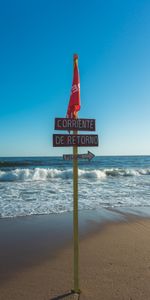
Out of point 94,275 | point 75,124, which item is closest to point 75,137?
point 75,124

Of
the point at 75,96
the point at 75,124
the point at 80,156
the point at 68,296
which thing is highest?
the point at 75,96

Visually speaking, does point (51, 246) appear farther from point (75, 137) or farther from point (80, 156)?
point (75, 137)

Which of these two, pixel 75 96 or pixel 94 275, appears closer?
pixel 75 96

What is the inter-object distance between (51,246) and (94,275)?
5.65ft

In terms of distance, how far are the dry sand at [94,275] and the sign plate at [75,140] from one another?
1997 millimetres

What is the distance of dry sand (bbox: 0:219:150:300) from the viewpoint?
3.74m

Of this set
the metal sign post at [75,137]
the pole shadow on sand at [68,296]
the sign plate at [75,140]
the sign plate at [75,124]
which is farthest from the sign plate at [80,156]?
the pole shadow on sand at [68,296]

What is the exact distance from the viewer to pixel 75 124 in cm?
353

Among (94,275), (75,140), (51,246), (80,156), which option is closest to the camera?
(75,140)

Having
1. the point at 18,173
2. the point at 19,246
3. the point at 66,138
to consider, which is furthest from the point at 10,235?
the point at 18,173

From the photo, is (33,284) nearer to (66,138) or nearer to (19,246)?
(19,246)

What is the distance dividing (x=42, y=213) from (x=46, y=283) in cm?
492

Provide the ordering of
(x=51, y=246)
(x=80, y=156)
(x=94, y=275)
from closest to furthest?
(x=80, y=156), (x=94, y=275), (x=51, y=246)

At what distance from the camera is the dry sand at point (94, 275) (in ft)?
12.3
